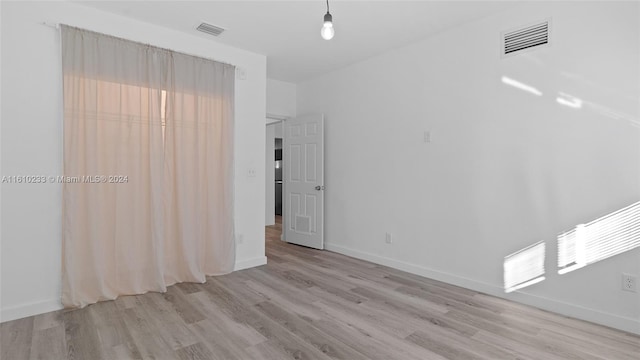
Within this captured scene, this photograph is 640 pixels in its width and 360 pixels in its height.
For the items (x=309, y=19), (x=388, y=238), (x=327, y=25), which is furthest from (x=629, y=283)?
(x=309, y=19)

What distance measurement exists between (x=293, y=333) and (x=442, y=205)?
2207mm

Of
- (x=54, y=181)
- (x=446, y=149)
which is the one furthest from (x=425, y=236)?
(x=54, y=181)

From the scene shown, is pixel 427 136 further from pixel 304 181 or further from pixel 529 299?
pixel 304 181

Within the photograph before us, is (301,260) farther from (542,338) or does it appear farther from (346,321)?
(542,338)

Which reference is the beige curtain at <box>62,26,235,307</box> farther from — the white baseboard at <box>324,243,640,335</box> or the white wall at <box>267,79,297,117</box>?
the white baseboard at <box>324,243,640,335</box>

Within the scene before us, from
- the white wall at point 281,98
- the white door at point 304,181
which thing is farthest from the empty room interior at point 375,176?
the white wall at point 281,98

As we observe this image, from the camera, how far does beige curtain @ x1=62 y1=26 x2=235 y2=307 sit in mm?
2949

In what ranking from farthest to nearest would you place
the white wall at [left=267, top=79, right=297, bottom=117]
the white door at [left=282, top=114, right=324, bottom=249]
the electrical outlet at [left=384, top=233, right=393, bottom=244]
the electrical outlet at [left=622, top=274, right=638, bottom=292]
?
the white wall at [left=267, top=79, right=297, bottom=117], the white door at [left=282, top=114, right=324, bottom=249], the electrical outlet at [left=384, top=233, right=393, bottom=244], the electrical outlet at [left=622, top=274, right=638, bottom=292]

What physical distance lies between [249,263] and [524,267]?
304 cm

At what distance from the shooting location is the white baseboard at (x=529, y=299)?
8.23 feet

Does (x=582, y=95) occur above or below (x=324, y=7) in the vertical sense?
below

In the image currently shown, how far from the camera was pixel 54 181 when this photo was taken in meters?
2.88

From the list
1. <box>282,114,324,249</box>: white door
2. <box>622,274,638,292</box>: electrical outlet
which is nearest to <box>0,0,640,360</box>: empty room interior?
<box>622,274,638,292</box>: electrical outlet

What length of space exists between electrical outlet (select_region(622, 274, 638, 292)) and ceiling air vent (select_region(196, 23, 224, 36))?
4328 mm
